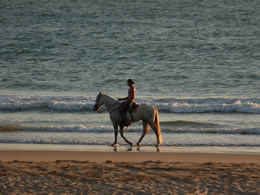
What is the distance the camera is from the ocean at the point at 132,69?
15.1 metres

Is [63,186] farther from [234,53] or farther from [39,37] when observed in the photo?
[39,37]

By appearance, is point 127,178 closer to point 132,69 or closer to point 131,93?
point 131,93

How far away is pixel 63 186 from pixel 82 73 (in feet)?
64.7

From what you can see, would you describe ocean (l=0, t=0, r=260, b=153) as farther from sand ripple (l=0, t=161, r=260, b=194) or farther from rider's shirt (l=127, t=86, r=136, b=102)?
sand ripple (l=0, t=161, r=260, b=194)

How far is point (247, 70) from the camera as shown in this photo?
27.2m

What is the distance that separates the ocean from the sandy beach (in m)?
2.25

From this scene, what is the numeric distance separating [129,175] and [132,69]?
1998cm

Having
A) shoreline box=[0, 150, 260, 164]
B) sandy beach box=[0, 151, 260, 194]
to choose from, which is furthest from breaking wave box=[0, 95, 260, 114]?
sandy beach box=[0, 151, 260, 194]

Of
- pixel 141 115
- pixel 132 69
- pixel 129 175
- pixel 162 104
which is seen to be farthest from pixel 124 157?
pixel 132 69

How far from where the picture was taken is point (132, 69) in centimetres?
2830

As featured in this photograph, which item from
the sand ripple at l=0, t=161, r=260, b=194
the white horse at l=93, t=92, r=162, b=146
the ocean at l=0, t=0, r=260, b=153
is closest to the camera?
the sand ripple at l=0, t=161, r=260, b=194

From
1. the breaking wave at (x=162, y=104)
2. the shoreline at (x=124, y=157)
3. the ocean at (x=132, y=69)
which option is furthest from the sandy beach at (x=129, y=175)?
the breaking wave at (x=162, y=104)

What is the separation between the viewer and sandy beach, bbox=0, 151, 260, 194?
7680 mm

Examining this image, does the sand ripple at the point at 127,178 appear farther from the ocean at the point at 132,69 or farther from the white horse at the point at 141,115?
the ocean at the point at 132,69
